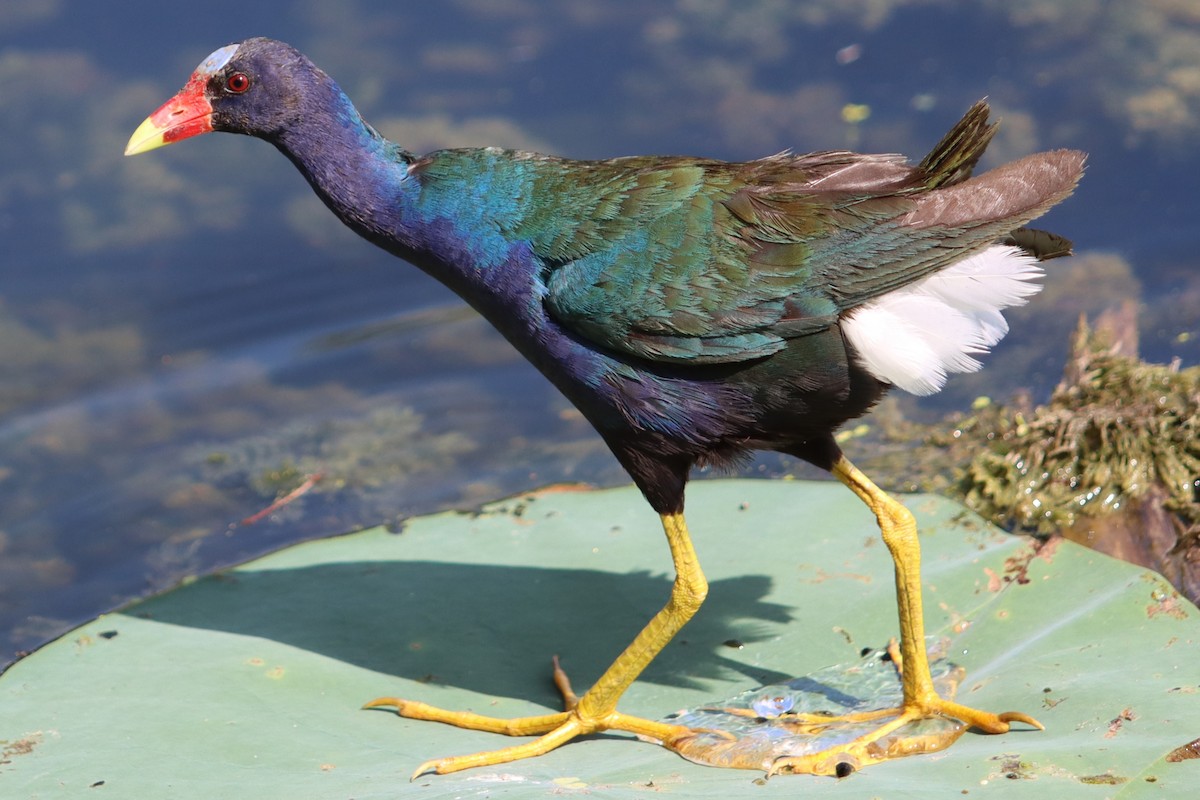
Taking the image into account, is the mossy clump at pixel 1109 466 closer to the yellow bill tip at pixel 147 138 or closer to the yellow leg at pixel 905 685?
the yellow leg at pixel 905 685

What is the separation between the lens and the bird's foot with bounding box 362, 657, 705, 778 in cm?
251

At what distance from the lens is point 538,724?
8.56 feet

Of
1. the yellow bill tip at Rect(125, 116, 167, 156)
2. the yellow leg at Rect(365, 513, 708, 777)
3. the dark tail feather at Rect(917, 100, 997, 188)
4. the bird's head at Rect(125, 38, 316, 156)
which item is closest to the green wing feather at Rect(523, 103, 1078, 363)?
the dark tail feather at Rect(917, 100, 997, 188)

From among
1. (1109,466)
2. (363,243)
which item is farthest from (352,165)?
(363,243)

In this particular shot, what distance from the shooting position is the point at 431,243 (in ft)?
8.57

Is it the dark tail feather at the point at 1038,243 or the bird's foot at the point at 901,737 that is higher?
the dark tail feather at the point at 1038,243

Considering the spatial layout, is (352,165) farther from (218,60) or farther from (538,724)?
(538,724)

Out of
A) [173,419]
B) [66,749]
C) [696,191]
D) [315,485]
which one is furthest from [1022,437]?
[173,419]

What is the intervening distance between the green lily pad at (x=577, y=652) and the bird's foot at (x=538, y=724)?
3 cm

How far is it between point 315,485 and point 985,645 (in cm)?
221

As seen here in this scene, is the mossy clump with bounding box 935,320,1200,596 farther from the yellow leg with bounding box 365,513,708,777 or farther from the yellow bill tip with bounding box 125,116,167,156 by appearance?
the yellow bill tip with bounding box 125,116,167,156

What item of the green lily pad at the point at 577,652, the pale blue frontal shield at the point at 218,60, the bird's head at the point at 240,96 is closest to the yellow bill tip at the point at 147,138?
the bird's head at the point at 240,96

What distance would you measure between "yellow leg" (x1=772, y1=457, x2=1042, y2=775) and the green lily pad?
5 cm

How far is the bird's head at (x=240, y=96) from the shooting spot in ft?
8.98
